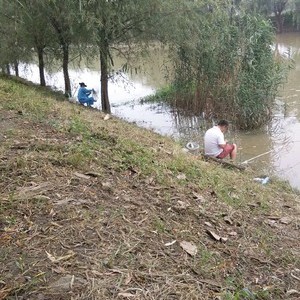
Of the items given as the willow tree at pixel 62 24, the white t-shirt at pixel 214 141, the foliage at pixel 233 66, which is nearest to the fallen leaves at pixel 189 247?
the white t-shirt at pixel 214 141

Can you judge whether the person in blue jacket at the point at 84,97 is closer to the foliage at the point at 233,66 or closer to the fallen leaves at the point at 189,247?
the foliage at the point at 233,66

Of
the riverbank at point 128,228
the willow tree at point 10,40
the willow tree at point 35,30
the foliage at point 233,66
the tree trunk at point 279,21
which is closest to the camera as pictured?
the riverbank at point 128,228

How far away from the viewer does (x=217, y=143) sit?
25.5 feet

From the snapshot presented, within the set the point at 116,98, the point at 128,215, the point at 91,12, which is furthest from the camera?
the point at 116,98

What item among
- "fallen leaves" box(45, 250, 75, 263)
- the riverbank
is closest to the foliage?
the riverbank

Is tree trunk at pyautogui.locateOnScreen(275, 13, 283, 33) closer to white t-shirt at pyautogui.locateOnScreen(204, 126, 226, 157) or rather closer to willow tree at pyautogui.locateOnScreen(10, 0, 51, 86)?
willow tree at pyautogui.locateOnScreen(10, 0, 51, 86)

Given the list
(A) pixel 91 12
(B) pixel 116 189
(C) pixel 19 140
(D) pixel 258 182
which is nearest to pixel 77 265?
(B) pixel 116 189

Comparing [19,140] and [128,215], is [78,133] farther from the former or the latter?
[128,215]

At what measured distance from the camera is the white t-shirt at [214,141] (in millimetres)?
7723

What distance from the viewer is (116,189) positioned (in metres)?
3.92

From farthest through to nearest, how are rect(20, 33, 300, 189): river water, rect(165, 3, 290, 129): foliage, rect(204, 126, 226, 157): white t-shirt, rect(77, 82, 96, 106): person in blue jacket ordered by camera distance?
rect(77, 82, 96, 106): person in blue jacket, rect(165, 3, 290, 129): foliage, rect(20, 33, 300, 189): river water, rect(204, 126, 226, 157): white t-shirt

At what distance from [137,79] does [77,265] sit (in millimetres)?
20135

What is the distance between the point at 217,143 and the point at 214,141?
67 millimetres

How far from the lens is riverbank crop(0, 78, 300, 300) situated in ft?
8.38
